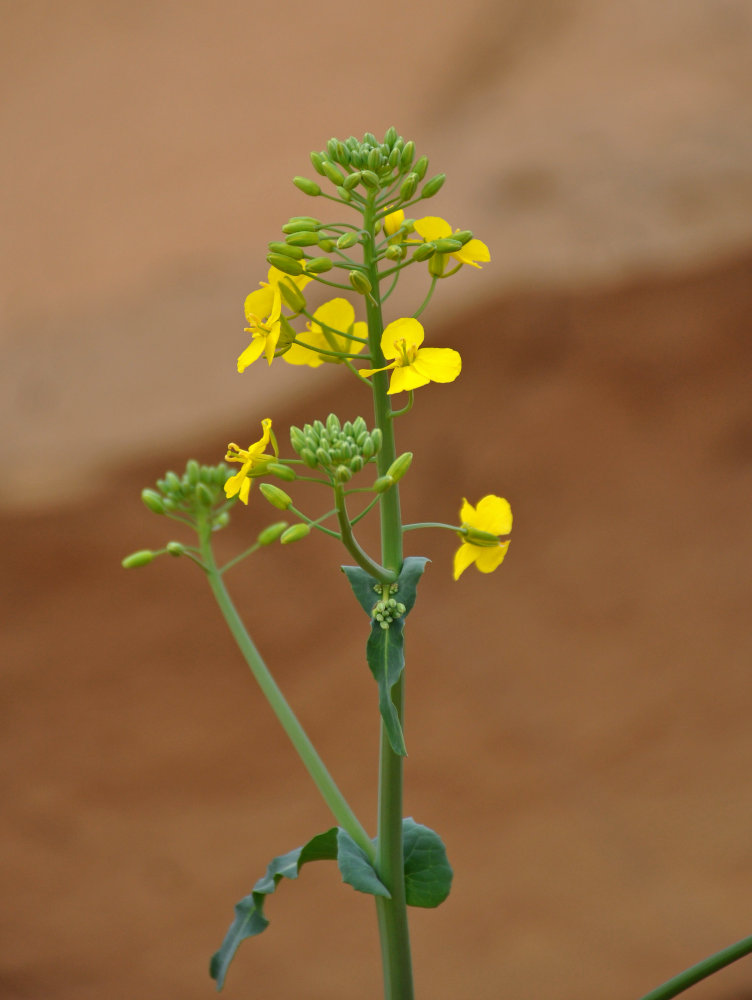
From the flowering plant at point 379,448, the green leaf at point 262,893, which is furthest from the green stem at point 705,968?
the green leaf at point 262,893

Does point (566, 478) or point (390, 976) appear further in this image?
point (566, 478)

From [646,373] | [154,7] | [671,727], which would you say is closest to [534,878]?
[671,727]

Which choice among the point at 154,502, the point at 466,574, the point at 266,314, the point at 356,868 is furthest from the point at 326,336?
the point at 466,574

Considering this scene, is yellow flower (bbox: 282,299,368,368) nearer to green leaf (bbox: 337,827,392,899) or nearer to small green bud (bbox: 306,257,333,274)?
small green bud (bbox: 306,257,333,274)

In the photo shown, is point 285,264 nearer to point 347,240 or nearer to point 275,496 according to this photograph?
point 347,240

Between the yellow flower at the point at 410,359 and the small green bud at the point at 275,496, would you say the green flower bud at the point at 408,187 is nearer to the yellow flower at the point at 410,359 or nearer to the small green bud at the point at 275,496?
the yellow flower at the point at 410,359


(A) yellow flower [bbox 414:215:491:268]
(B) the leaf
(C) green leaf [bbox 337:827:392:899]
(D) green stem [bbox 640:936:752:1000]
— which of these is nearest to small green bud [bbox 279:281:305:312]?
(A) yellow flower [bbox 414:215:491:268]

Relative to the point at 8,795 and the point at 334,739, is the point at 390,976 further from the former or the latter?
the point at 8,795
